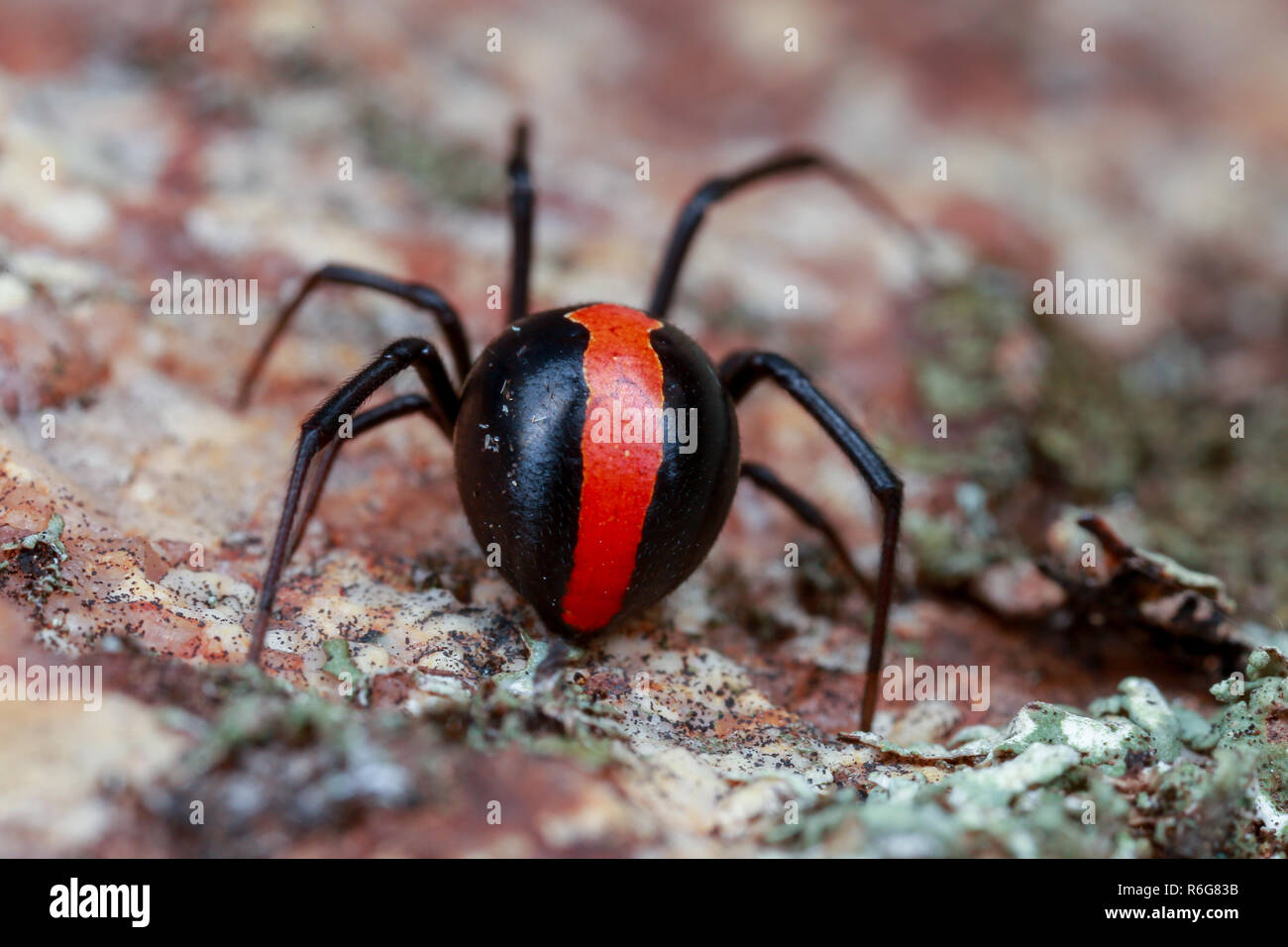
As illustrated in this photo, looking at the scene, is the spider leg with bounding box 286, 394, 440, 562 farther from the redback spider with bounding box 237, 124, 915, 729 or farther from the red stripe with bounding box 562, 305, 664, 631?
the red stripe with bounding box 562, 305, 664, 631

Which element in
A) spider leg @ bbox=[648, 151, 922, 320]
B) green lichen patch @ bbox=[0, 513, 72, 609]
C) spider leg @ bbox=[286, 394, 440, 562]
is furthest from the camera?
spider leg @ bbox=[648, 151, 922, 320]

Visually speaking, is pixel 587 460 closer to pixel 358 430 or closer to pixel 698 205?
pixel 358 430

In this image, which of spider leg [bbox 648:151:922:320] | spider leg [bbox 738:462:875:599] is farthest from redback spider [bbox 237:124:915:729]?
spider leg [bbox 648:151:922:320]

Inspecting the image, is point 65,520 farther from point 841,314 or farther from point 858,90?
point 858,90

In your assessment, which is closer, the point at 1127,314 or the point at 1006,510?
the point at 1006,510

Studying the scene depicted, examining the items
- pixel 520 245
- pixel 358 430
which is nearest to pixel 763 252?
pixel 520 245
